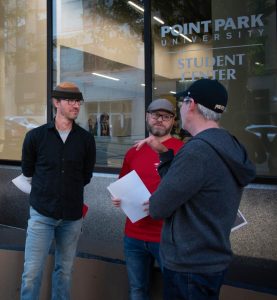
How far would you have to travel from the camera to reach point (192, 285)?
1836 mm

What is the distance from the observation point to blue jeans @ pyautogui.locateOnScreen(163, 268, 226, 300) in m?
1.84

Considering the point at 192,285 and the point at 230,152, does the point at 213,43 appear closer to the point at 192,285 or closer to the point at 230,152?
the point at 230,152

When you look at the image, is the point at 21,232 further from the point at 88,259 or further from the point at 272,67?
the point at 272,67

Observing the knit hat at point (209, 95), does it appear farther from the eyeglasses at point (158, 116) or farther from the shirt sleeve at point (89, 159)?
the shirt sleeve at point (89, 159)

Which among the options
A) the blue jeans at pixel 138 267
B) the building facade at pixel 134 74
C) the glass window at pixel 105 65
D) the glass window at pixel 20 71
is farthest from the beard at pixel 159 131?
the glass window at pixel 20 71

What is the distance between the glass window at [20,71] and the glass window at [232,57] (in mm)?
2138

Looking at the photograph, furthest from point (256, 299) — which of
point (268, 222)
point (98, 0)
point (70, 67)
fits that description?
point (98, 0)

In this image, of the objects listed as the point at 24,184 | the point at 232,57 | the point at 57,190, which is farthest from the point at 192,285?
the point at 232,57

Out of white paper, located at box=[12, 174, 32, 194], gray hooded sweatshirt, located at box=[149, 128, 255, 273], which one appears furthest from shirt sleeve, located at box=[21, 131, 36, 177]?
gray hooded sweatshirt, located at box=[149, 128, 255, 273]

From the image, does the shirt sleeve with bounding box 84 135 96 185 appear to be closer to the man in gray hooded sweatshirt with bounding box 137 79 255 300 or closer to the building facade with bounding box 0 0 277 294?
the building facade with bounding box 0 0 277 294

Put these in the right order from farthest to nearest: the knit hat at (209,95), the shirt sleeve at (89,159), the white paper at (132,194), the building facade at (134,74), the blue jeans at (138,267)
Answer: the building facade at (134,74) < the shirt sleeve at (89,159) < the blue jeans at (138,267) < the white paper at (132,194) < the knit hat at (209,95)

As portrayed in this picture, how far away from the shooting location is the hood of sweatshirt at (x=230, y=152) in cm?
182

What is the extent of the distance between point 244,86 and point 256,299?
252cm

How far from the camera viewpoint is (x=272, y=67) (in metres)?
4.45
